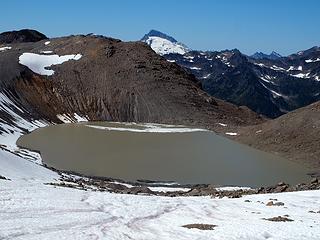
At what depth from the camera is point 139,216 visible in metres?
20.1

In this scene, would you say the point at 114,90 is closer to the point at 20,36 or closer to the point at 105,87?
the point at 105,87

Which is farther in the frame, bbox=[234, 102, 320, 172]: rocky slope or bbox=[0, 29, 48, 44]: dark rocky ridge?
bbox=[0, 29, 48, 44]: dark rocky ridge

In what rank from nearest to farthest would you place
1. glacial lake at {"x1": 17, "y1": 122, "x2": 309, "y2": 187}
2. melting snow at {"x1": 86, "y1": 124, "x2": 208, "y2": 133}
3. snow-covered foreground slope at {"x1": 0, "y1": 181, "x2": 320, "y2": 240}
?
snow-covered foreground slope at {"x1": 0, "y1": 181, "x2": 320, "y2": 240} < glacial lake at {"x1": 17, "y1": 122, "x2": 309, "y2": 187} < melting snow at {"x1": 86, "y1": 124, "x2": 208, "y2": 133}

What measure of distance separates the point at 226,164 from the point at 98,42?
62.6 meters

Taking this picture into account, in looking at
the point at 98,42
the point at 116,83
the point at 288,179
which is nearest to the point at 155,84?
the point at 116,83

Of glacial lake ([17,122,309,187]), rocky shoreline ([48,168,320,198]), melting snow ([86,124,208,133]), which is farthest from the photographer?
melting snow ([86,124,208,133])

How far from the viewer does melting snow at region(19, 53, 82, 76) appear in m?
95.4

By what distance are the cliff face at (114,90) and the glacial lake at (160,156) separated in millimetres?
11617

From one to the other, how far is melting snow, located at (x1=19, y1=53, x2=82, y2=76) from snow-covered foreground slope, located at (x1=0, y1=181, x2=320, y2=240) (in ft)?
235

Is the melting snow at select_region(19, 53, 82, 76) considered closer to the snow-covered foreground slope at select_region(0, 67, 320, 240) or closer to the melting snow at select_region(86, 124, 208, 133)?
the melting snow at select_region(86, 124, 208, 133)

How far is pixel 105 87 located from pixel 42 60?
1628 cm

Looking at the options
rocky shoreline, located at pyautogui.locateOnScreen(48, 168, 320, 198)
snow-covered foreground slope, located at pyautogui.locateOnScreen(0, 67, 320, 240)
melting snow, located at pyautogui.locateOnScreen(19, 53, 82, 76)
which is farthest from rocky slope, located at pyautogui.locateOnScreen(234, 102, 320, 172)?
melting snow, located at pyautogui.locateOnScreen(19, 53, 82, 76)

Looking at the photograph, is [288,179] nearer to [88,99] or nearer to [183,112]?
[183,112]

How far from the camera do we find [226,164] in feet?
162
